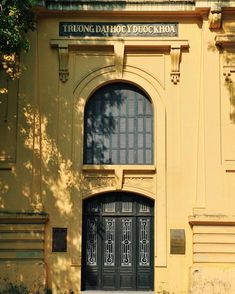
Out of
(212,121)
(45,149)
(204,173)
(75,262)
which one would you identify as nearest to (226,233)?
(204,173)

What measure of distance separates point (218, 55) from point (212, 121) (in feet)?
7.00

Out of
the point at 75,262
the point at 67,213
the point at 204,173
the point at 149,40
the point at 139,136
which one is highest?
the point at 149,40

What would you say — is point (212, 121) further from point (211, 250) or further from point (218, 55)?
point (211, 250)

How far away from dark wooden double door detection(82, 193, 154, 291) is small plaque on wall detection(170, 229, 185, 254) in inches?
33.1

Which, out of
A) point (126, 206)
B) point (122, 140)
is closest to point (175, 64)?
point (122, 140)

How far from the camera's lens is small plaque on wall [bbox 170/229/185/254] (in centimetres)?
1777

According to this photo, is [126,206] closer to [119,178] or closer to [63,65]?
[119,178]

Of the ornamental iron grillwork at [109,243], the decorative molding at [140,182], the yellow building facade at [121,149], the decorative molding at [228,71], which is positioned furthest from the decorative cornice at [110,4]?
the ornamental iron grillwork at [109,243]

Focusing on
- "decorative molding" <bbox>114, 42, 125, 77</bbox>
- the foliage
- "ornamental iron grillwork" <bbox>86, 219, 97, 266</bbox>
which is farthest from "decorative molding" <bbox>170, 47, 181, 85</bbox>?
"ornamental iron grillwork" <bbox>86, 219, 97, 266</bbox>

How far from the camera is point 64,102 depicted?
742 inches

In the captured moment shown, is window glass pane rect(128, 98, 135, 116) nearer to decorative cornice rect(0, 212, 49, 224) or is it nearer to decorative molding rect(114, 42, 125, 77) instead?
decorative molding rect(114, 42, 125, 77)

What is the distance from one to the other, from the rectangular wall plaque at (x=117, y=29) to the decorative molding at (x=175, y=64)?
0.55 meters

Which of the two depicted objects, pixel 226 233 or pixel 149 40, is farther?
pixel 149 40

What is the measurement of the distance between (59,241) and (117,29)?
693cm
